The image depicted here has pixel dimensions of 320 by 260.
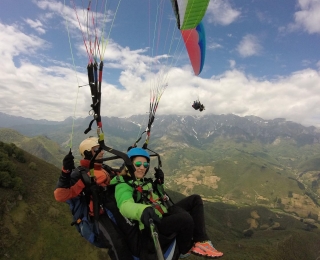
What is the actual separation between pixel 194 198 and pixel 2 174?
48.7 m

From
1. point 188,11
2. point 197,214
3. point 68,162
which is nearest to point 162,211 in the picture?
point 197,214

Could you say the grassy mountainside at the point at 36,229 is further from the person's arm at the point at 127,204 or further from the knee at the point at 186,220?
the knee at the point at 186,220

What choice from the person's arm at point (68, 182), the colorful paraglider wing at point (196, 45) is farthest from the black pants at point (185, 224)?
the colorful paraglider wing at point (196, 45)

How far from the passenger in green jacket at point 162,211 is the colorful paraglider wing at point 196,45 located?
828cm

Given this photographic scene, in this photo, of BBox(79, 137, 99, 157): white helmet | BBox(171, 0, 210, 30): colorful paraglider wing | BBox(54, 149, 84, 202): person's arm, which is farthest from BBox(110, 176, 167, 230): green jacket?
BBox(171, 0, 210, 30): colorful paraglider wing

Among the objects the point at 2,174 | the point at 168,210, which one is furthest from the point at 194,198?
the point at 2,174

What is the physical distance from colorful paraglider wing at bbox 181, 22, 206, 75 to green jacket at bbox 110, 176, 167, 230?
8489 mm

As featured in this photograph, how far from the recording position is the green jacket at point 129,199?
3.96 metres

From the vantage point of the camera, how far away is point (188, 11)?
872 centimetres

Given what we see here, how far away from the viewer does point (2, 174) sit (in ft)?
141

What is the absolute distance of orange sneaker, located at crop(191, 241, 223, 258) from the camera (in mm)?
4722

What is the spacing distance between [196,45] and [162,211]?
9.44 metres

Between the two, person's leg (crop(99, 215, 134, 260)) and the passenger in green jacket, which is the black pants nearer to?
the passenger in green jacket

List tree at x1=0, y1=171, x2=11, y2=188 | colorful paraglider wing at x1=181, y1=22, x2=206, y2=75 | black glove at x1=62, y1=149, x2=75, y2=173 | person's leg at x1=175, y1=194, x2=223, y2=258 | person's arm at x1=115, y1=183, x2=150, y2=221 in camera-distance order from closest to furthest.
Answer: person's arm at x1=115, y1=183, x2=150, y2=221 < black glove at x1=62, y1=149, x2=75, y2=173 < person's leg at x1=175, y1=194, x2=223, y2=258 < colorful paraglider wing at x1=181, y1=22, x2=206, y2=75 < tree at x1=0, y1=171, x2=11, y2=188
